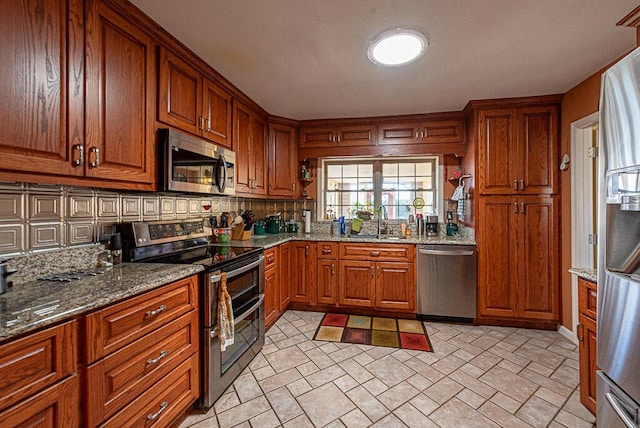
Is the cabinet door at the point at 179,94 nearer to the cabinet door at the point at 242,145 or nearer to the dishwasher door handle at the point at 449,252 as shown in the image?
the cabinet door at the point at 242,145

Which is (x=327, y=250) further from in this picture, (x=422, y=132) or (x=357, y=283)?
(x=422, y=132)

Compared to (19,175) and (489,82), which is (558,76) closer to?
(489,82)

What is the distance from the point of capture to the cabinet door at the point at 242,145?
2631 mm

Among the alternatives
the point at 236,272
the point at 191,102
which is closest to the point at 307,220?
the point at 236,272

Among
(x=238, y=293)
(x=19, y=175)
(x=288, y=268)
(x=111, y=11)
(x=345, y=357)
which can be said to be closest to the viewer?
(x=19, y=175)

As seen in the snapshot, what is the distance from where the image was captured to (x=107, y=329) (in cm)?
106

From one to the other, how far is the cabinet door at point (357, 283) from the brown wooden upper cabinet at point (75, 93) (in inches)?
86.1

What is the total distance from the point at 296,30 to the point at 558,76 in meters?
2.27

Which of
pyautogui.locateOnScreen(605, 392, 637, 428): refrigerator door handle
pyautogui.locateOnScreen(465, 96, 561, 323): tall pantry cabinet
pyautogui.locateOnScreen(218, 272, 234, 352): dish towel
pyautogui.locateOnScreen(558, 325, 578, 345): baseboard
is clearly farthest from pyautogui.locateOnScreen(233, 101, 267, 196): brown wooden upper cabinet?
pyautogui.locateOnScreen(558, 325, 578, 345): baseboard

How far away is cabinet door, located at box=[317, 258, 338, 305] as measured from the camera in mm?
3148

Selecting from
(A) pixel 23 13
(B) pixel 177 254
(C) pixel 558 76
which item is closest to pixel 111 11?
(A) pixel 23 13

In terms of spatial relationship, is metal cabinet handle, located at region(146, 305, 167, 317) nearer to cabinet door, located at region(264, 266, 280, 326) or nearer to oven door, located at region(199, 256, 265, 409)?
oven door, located at region(199, 256, 265, 409)

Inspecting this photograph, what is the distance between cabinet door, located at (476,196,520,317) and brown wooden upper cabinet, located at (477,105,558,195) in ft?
0.65

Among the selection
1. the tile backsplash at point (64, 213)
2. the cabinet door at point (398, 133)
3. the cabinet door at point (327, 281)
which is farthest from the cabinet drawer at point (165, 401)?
the cabinet door at point (398, 133)
